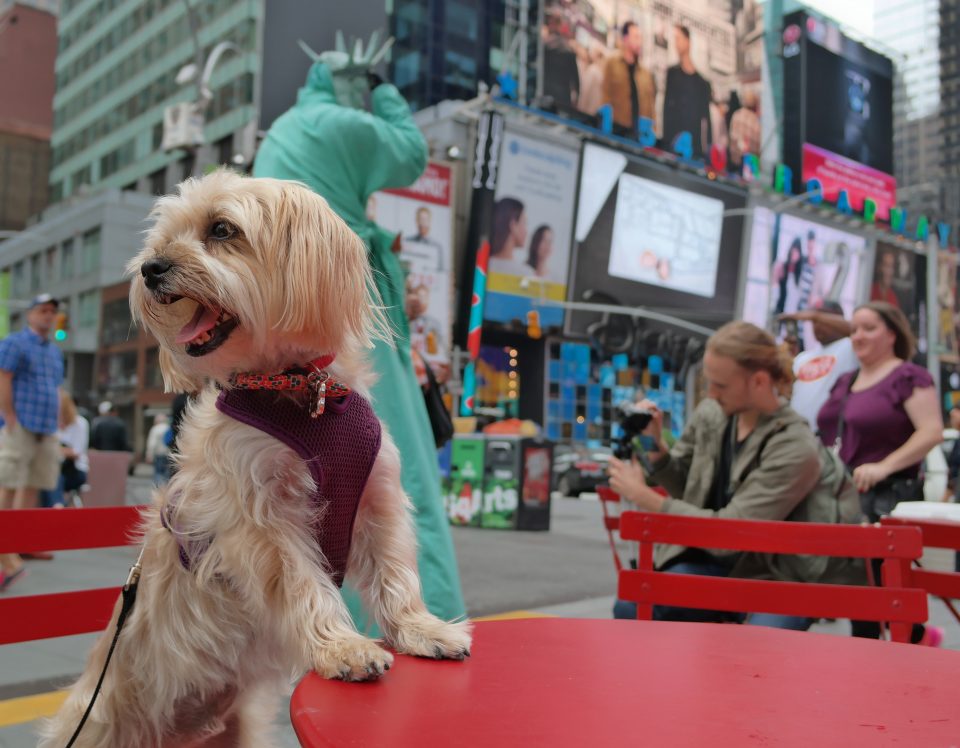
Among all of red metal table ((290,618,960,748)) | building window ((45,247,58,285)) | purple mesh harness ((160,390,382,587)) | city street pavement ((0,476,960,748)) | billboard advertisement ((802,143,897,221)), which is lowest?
city street pavement ((0,476,960,748))

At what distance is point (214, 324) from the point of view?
5.76 feet

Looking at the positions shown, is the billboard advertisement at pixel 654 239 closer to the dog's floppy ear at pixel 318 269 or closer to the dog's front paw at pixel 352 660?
the dog's floppy ear at pixel 318 269

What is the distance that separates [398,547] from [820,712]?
0.87 m

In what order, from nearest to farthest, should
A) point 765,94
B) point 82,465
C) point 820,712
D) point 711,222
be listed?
point 820,712 < point 82,465 < point 711,222 < point 765,94

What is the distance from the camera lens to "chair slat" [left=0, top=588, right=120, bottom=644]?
1.98 m

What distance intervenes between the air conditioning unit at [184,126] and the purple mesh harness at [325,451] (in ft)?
41.1

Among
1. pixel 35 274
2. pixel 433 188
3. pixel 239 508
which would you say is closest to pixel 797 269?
pixel 433 188

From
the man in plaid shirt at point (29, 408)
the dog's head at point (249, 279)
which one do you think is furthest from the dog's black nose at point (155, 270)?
the man in plaid shirt at point (29, 408)

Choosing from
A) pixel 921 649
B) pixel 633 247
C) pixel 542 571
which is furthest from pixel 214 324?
pixel 633 247

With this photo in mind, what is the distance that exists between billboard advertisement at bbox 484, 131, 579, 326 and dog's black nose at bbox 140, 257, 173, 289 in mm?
27737

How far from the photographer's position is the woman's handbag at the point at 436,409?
13.9 ft

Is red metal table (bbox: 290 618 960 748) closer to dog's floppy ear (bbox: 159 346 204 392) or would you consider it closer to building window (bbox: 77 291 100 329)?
dog's floppy ear (bbox: 159 346 204 392)

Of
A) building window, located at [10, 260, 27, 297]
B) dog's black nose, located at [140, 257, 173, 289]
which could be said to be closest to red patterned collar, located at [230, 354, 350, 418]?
dog's black nose, located at [140, 257, 173, 289]

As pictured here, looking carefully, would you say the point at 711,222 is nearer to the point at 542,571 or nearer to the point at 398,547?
the point at 542,571
